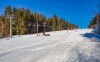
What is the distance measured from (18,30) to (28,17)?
648 inches

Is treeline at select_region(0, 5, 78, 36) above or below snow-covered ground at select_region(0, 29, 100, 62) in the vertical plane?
above

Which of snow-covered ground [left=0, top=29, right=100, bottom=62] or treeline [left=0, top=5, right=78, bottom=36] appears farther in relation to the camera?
treeline [left=0, top=5, right=78, bottom=36]

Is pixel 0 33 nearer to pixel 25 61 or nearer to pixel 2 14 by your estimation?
pixel 2 14

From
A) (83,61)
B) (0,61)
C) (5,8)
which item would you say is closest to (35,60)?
(0,61)

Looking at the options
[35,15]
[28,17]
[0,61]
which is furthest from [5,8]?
[0,61]

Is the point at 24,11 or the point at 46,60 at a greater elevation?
the point at 24,11

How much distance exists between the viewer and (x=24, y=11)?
10744cm

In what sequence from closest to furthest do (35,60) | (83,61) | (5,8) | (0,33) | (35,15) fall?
(83,61)
(35,60)
(0,33)
(5,8)
(35,15)

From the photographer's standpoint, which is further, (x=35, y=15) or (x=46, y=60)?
(x=35, y=15)

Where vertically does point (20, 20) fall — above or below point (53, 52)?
above

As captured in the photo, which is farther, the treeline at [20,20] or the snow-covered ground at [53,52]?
the treeline at [20,20]

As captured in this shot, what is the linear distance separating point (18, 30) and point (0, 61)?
81.7 meters

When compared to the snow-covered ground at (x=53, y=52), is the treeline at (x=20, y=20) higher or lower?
higher

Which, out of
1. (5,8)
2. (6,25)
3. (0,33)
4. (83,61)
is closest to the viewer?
(83,61)
